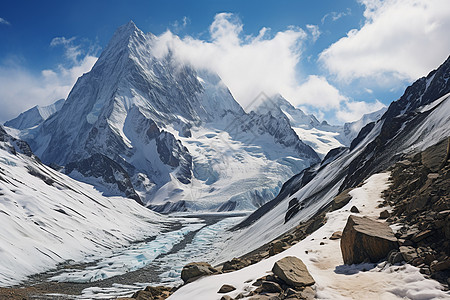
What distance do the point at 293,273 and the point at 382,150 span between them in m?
48.1

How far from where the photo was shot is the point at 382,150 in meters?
52.0

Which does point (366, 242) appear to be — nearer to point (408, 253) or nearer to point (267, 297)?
point (408, 253)

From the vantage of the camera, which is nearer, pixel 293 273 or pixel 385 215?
pixel 293 273

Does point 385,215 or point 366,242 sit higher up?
point 385,215

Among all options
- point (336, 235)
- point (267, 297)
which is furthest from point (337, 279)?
point (336, 235)

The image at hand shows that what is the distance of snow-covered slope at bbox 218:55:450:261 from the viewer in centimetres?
4084

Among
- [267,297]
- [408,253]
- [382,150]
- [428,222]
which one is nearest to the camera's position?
[267,297]

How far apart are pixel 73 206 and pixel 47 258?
4673 cm

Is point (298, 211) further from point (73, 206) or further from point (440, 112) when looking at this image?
A: point (73, 206)

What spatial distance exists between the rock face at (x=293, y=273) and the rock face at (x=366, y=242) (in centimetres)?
221

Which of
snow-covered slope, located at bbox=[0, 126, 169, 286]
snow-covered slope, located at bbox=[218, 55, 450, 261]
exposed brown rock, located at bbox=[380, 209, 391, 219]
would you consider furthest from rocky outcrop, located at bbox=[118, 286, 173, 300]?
snow-covered slope, located at bbox=[0, 126, 169, 286]

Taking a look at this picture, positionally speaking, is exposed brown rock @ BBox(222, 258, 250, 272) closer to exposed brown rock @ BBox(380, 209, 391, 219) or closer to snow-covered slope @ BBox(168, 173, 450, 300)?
snow-covered slope @ BBox(168, 173, 450, 300)

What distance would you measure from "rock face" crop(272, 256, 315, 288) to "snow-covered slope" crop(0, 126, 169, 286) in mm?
63050

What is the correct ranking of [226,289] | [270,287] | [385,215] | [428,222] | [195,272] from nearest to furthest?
[270,287]
[428,222]
[226,289]
[385,215]
[195,272]
